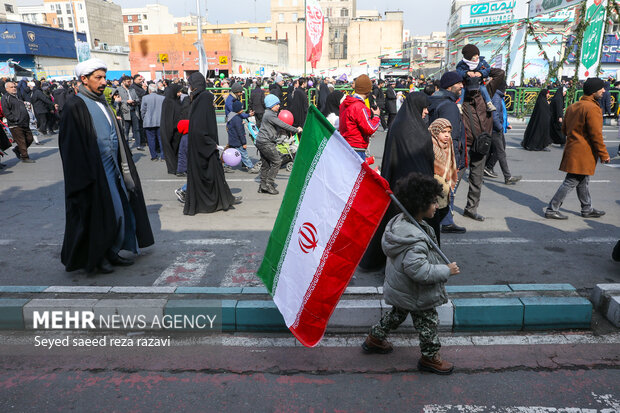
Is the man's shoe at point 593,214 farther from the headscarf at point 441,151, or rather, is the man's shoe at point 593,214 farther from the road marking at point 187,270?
the road marking at point 187,270

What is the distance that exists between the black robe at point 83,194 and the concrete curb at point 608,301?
4.38 metres

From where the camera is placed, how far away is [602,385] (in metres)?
3.01

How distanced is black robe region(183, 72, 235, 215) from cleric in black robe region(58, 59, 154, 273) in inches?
80.2

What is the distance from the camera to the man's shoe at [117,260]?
4871mm

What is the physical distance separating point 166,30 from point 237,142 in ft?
361

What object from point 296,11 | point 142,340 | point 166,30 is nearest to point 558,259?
point 142,340

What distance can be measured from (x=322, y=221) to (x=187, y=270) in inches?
99.8

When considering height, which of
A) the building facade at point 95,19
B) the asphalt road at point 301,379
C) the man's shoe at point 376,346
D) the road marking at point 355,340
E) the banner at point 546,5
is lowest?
the road marking at point 355,340

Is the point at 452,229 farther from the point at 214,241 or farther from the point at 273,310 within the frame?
the point at 273,310

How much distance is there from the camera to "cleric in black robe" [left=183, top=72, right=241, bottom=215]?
22.3 feet

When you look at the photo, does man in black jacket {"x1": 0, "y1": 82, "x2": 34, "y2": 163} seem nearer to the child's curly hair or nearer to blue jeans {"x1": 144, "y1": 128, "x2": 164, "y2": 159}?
blue jeans {"x1": 144, "y1": 128, "x2": 164, "y2": 159}

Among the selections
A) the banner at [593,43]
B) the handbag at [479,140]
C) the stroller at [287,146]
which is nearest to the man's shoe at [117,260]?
the handbag at [479,140]

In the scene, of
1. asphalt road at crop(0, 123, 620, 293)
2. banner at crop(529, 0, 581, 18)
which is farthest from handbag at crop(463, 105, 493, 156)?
banner at crop(529, 0, 581, 18)

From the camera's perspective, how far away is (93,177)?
14.6 ft
